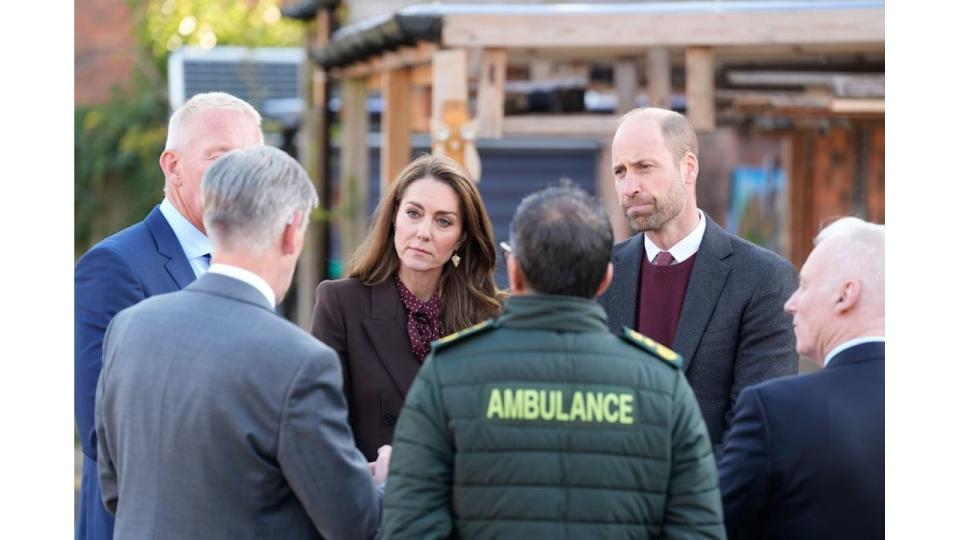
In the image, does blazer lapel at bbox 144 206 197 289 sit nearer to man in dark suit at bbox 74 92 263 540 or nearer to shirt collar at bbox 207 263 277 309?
A: man in dark suit at bbox 74 92 263 540

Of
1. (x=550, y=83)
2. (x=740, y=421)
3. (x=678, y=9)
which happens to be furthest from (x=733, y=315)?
(x=550, y=83)

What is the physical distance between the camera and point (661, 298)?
154 inches

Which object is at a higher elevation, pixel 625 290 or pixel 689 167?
pixel 689 167

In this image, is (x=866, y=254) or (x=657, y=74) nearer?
(x=866, y=254)

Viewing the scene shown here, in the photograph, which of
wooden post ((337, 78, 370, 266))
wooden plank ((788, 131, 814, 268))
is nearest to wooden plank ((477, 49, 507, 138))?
wooden post ((337, 78, 370, 266))

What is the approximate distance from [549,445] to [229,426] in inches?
23.3

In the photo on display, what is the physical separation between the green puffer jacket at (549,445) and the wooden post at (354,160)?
8.31 m

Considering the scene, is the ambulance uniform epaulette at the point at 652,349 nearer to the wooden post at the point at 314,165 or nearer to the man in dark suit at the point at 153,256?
the man in dark suit at the point at 153,256

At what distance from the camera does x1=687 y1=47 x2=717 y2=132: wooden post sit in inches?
296

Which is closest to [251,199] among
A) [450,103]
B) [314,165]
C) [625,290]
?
[625,290]

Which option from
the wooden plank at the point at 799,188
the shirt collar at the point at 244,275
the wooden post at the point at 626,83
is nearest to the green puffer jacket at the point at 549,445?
the shirt collar at the point at 244,275

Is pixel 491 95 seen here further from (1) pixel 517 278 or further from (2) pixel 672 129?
(1) pixel 517 278

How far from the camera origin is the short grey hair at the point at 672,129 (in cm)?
398

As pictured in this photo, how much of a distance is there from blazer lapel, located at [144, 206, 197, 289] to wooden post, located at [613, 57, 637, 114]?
5.23 meters
